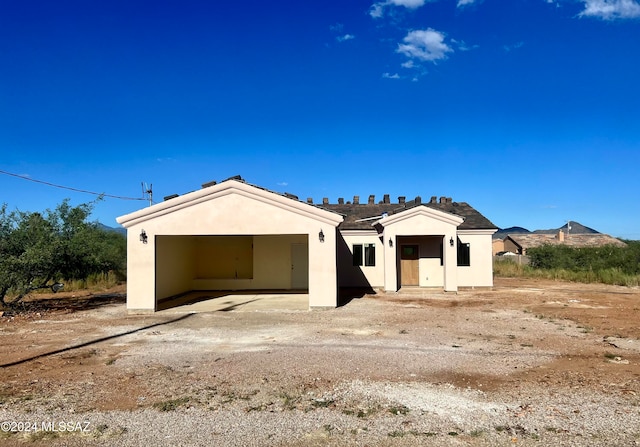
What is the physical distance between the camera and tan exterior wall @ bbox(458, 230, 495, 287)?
67.3 feet

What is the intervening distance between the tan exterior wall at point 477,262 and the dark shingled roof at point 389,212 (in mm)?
336

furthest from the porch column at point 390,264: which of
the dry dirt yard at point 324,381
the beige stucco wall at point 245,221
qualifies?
the dry dirt yard at point 324,381

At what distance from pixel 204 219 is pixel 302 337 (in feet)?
19.7

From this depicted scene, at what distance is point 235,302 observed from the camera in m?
16.0

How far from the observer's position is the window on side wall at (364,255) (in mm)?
21156

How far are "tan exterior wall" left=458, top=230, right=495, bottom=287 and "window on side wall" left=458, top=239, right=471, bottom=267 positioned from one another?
9cm

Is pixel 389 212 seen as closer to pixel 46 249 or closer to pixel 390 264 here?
pixel 390 264

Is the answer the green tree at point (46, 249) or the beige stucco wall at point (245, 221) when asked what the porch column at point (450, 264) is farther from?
the green tree at point (46, 249)

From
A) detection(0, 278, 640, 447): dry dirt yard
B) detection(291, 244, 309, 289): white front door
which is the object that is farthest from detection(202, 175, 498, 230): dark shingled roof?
detection(0, 278, 640, 447): dry dirt yard

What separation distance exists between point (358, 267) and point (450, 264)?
437cm

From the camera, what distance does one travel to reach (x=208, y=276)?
20125mm

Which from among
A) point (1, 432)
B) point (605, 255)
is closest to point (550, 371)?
point (1, 432)

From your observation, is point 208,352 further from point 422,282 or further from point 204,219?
point 422,282

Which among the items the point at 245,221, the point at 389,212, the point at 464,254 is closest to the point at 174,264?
the point at 245,221
